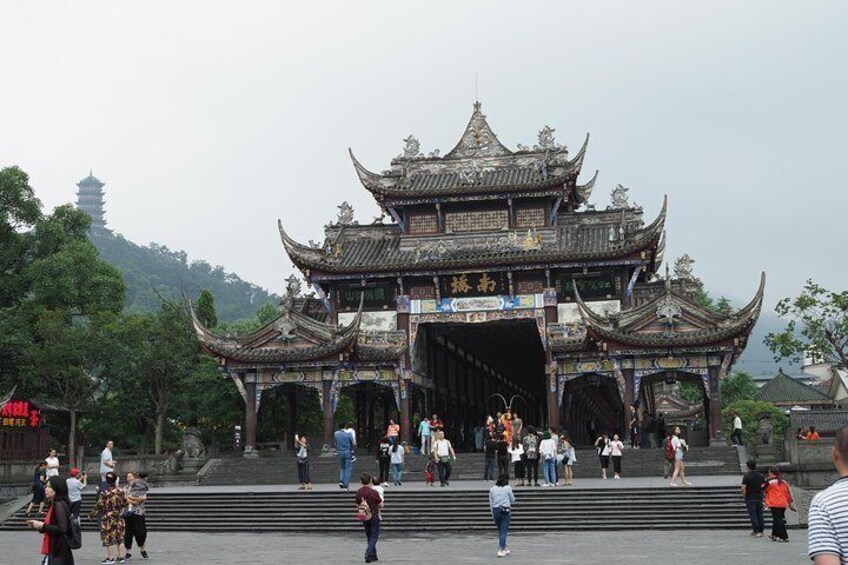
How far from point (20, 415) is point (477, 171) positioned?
20474 millimetres

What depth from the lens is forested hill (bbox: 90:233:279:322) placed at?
14062cm

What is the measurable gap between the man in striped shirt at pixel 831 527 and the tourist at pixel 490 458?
21115mm

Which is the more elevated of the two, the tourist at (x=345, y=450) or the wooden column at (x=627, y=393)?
the wooden column at (x=627, y=393)

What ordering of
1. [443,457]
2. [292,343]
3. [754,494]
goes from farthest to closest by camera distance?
[292,343]
[443,457]
[754,494]

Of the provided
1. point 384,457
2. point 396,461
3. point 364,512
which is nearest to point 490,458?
point 396,461

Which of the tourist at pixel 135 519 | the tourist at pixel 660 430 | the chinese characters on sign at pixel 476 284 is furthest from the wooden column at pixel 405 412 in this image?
the tourist at pixel 135 519

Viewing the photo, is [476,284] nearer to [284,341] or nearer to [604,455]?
[284,341]

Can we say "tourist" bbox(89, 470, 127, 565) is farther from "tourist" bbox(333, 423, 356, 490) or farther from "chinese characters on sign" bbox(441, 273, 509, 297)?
"chinese characters on sign" bbox(441, 273, 509, 297)

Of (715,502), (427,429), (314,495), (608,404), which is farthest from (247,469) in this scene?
(608,404)

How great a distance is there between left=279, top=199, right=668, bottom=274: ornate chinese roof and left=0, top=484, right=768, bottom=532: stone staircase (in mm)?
13481

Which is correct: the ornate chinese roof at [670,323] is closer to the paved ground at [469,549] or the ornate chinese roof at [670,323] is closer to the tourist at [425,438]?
the tourist at [425,438]

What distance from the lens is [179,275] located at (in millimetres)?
153250

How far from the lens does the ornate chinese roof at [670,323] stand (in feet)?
110

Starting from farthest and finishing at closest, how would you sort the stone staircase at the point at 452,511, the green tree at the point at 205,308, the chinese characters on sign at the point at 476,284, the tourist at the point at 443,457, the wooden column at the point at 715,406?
the green tree at the point at 205,308 < the chinese characters on sign at the point at 476,284 < the wooden column at the point at 715,406 < the tourist at the point at 443,457 < the stone staircase at the point at 452,511
